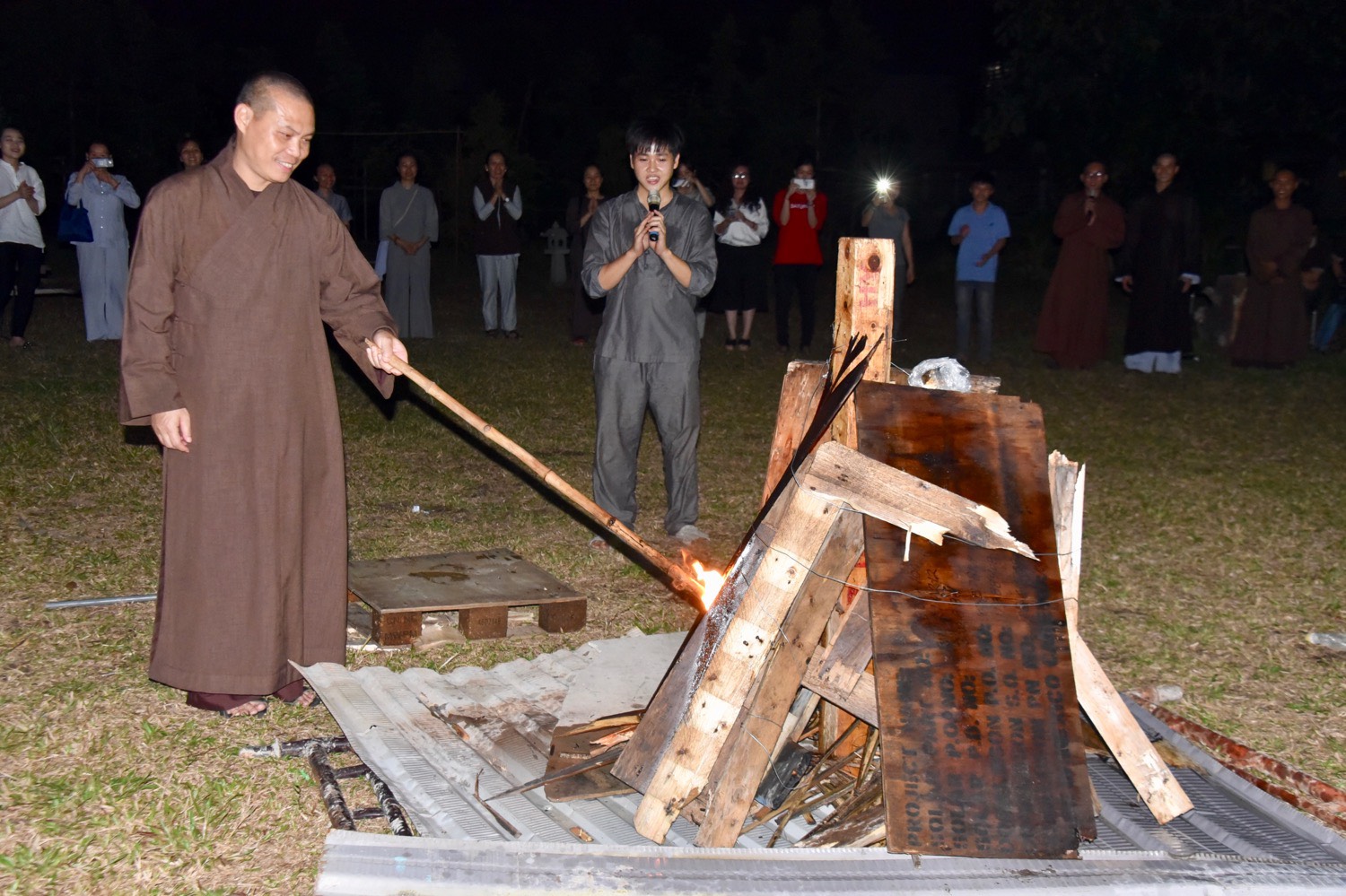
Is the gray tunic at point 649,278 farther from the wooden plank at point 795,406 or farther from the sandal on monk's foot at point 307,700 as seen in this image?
the sandal on monk's foot at point 307,700

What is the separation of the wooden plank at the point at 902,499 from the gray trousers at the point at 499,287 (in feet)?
31.4

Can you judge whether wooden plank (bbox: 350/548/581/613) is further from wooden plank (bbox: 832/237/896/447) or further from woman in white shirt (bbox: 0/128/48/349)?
woman in white shirt (bbox: 0/128/48/349)

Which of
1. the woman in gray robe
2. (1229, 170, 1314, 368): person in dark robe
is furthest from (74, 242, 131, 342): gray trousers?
(1229, 170, 1314, 368): person in dark robe

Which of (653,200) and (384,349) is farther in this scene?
(653,200)

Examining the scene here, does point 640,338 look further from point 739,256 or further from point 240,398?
point 739,256

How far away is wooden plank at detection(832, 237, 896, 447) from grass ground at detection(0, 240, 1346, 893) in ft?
5.62

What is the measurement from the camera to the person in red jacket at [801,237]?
38.2 feet

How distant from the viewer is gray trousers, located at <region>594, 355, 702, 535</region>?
5.48m

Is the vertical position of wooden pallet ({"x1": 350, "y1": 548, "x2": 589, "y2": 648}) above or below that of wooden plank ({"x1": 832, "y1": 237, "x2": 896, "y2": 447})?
below

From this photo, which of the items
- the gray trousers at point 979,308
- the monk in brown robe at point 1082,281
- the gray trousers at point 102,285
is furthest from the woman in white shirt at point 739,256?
the gray trousers at point 102,285

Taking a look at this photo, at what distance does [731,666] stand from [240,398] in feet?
5.53

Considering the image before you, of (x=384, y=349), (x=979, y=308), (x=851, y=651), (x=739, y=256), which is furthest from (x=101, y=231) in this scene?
(x=851, y=651)

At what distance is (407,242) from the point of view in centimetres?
1193

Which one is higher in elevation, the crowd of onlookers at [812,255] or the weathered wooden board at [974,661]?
the crowd of onlookers at [812,255]
